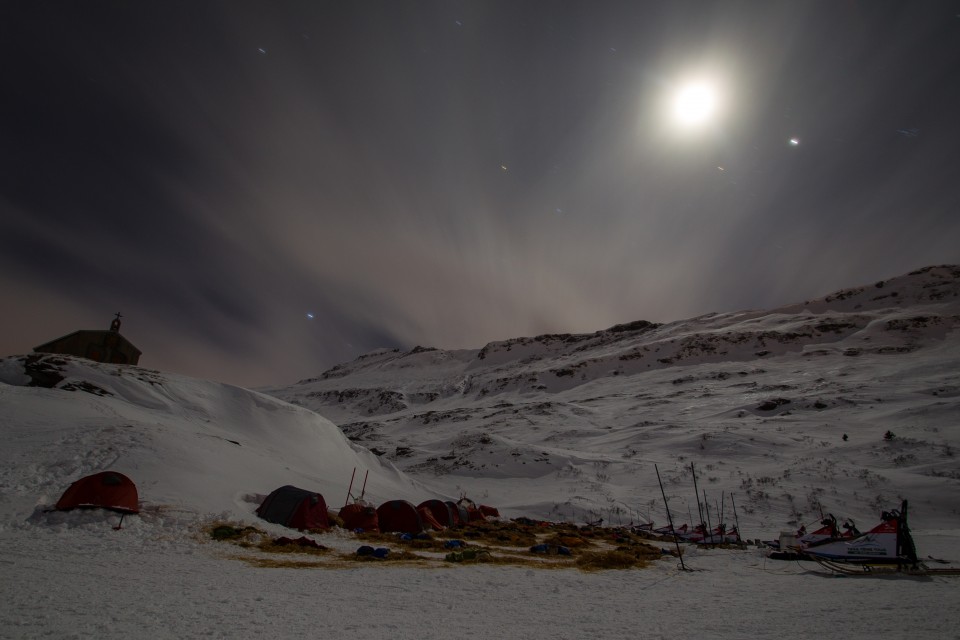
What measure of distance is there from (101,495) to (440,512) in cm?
1655

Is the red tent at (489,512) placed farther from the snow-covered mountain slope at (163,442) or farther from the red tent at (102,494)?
the red tent at (102,494)

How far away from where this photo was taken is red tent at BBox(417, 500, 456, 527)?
989 inches

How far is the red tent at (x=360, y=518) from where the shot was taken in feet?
67.3

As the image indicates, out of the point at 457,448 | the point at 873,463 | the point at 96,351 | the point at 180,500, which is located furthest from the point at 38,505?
the point at 873,463

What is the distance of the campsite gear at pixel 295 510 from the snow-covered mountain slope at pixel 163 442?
0.95 m

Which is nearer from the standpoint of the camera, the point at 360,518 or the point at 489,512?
the point at 360,518

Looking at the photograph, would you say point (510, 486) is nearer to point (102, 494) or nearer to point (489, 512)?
point (489, 512)

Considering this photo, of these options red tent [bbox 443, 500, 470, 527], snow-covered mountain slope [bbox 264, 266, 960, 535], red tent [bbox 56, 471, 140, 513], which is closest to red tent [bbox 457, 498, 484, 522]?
red tent [bbox 443, 500, 470, 527]

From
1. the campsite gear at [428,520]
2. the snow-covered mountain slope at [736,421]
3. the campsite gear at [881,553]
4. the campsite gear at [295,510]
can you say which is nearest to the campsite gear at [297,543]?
the campsite gear at [295,510]

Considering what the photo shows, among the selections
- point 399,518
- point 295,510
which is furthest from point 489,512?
point 295,510

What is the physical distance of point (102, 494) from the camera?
1384 cm

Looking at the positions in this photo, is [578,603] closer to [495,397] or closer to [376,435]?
[376,435]

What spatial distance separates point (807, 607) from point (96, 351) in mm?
57940

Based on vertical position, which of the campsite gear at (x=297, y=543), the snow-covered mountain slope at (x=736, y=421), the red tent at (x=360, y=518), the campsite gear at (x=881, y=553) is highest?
the snow-covered mountain slope at (x=736, y=421)
